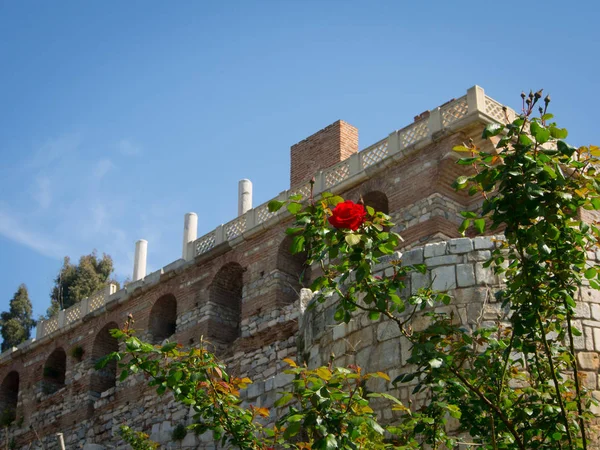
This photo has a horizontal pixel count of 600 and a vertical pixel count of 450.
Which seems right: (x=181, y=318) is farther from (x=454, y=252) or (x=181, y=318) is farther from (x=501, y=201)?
(x=501, y=201)

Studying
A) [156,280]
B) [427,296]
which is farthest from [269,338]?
[427,296]

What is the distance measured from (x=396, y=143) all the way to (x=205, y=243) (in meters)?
5.87

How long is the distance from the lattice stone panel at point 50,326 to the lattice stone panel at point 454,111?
13158mm

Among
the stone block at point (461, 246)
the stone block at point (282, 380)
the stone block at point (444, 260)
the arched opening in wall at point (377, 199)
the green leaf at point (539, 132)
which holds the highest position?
the arched opening in wall at point (377, 199)

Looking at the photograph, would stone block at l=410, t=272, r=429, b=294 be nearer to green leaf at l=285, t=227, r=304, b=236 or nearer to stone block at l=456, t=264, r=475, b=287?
stone block at l=456, t=264, r=475, b=287

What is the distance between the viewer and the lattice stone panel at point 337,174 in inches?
780

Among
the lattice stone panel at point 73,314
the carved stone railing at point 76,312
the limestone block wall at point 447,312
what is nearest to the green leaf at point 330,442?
the limestone block wall at point 447,312

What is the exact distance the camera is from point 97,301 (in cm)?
2522

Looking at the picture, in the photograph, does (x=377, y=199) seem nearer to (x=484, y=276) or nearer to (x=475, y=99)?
(x=475, y=99)

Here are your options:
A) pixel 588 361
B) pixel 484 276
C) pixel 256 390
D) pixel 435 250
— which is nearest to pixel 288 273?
pixel 256 390

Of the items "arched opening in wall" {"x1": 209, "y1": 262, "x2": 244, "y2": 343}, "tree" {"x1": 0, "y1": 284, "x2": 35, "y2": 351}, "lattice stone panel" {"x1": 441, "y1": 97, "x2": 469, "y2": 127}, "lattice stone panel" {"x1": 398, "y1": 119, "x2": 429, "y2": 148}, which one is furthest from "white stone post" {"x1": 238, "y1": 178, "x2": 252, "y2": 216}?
"tree" {"x1": 0, "y1": 284, "x2": 35, "y2": 351}

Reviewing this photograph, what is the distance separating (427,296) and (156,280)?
1740cm

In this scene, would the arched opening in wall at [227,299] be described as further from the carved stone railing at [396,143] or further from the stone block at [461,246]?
the stone block at [461,246]

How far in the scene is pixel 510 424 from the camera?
5.50 metres
